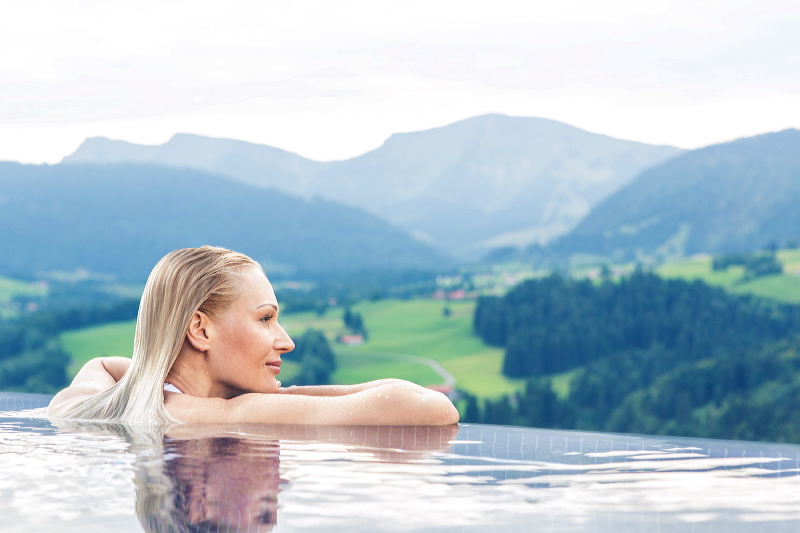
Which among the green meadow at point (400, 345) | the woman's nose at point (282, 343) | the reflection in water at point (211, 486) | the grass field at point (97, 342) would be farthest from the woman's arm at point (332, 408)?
the green meadow at point (400, 345)

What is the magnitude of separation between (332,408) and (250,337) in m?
0.51

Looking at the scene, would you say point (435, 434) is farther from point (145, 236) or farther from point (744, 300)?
point (145, 236)

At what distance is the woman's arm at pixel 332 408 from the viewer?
13.8ft

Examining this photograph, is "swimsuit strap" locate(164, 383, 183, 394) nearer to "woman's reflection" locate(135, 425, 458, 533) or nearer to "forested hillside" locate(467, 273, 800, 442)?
"woman's reflection" locate(135, 425, 458, 533)

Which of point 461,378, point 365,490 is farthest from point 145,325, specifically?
point 461,378

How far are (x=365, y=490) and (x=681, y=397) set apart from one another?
94.0 metres

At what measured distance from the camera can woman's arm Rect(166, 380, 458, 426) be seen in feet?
13.8

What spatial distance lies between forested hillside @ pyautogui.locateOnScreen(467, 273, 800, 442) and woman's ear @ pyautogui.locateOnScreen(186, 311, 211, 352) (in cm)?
8186

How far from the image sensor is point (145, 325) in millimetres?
4383

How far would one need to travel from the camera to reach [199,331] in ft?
14.1

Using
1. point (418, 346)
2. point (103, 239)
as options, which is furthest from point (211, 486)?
point (103, 239)

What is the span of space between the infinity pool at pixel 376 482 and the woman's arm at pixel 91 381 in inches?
20.6

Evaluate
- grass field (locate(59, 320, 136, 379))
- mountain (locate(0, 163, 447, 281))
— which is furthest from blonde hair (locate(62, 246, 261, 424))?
mountain (locate(0, 163, 447, 281))

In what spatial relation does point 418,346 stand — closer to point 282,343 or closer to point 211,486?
point 282,343
